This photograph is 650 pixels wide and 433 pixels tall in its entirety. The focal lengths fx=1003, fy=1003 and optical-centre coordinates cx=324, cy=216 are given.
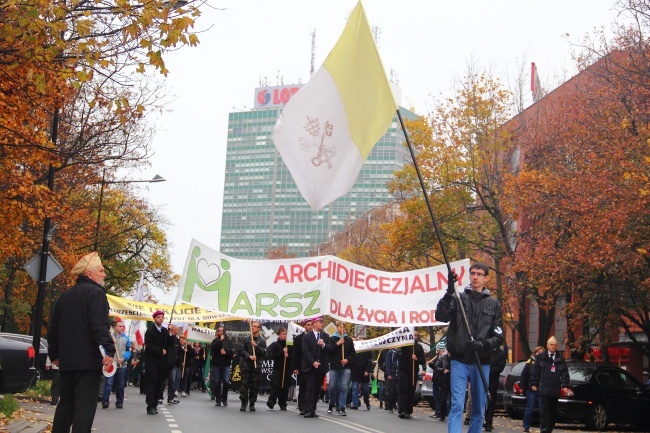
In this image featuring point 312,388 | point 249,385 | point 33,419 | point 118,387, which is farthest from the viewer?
point 249,385

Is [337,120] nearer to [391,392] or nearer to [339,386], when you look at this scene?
[339,386]

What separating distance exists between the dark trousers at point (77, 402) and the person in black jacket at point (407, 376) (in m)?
13.0

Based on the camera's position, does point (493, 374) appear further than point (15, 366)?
Yes

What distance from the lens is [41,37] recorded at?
10.9 m

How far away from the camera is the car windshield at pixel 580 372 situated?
878 inches

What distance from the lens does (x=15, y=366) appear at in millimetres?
18766

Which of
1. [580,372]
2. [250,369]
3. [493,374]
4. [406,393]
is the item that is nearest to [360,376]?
[406,393]

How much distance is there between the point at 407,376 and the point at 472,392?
12.4 meters

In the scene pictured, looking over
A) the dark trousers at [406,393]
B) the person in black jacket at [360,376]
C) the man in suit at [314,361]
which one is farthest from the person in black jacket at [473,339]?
the person in black jacket at [360,376]

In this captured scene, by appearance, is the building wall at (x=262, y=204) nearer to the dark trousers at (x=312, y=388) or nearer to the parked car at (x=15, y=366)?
the dark trousers at (x=312, y=388)

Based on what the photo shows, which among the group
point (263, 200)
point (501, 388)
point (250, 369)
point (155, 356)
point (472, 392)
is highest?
point (263, 200)

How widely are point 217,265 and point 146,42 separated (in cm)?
900

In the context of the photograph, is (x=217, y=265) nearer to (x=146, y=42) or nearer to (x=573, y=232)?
(x=146, y=42)

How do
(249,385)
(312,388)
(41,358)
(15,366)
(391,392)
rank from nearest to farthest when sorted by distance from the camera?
1. (15,366)
2. (312,388)
3. (249,385)
4. (391,392)
5. (41,358)
